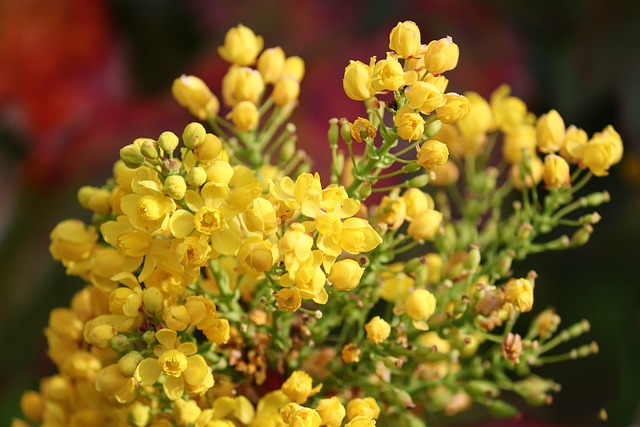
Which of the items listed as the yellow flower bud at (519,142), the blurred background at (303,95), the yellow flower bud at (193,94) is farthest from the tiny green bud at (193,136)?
the blurred background at (303,95)

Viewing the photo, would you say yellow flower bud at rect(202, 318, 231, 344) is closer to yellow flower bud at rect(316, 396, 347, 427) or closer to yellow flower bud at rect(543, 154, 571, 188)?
yellow flower bud at rect(316, 396, 347, 427)

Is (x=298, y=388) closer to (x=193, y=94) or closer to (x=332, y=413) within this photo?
(x=332, y=413)

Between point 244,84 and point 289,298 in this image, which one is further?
point 244,84

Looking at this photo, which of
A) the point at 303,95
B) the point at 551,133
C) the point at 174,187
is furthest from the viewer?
the point at 303,95

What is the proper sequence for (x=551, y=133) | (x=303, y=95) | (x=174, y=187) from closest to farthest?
(x=174, y=187), (x=551, y=133), (x=303, y=95)

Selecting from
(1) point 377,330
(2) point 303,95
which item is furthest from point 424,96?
(2) point 303,95

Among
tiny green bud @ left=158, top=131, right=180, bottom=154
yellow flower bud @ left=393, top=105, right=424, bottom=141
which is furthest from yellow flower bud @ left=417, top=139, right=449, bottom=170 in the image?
tiny green bud @ left=158, top=131, right=180, bottom=154
